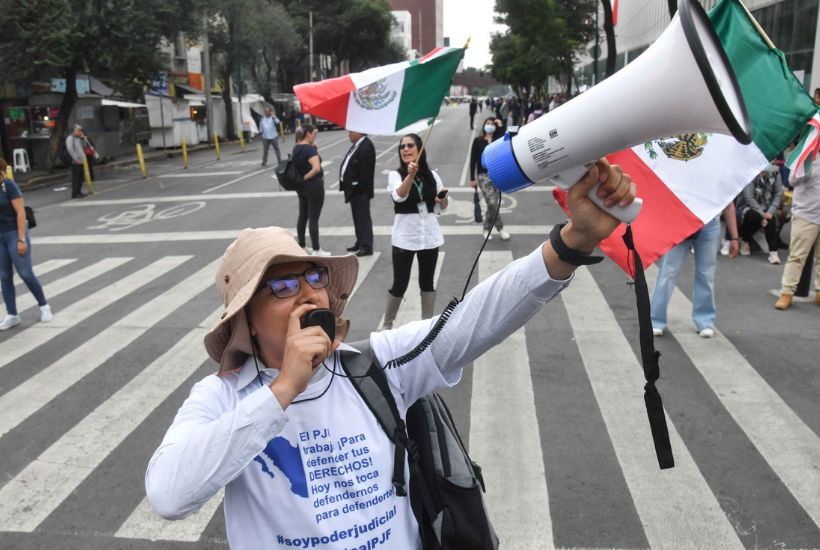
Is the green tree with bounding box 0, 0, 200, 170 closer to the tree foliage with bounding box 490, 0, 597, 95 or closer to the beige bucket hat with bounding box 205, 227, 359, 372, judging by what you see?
the tree foliage with bounding box 490, 0, 597, 95

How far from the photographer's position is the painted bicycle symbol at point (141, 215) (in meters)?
13.2

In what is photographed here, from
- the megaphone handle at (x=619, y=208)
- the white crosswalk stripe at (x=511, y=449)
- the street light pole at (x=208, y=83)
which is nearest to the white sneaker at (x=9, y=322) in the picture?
the white crosswalk stripe at (x=511, y=449)

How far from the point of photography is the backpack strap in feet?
5.87

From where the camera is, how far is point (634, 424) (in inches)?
189

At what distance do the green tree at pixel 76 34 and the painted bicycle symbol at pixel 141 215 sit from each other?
19.9 feet

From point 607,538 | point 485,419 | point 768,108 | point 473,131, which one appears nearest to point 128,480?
point 485,419

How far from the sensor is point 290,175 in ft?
32.2

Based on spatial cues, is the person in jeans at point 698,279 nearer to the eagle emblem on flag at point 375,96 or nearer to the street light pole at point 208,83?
the eagle emblem on flag at point 375,96

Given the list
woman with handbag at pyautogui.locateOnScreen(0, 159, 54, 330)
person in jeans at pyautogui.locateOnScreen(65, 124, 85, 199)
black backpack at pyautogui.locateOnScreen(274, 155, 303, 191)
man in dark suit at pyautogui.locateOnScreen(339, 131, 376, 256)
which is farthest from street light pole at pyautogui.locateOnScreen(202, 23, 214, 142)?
woman with handbag at pyautogui.locateOnScreen(0, 159, 54, 330)

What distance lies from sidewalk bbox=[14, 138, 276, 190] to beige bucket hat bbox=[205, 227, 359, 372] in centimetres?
2007

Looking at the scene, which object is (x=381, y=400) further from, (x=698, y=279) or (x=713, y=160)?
(x=698, y=279)

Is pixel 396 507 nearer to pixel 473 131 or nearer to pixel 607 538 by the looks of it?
pixel 607 538

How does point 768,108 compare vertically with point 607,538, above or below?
above

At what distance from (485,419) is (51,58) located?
58.4 ft
